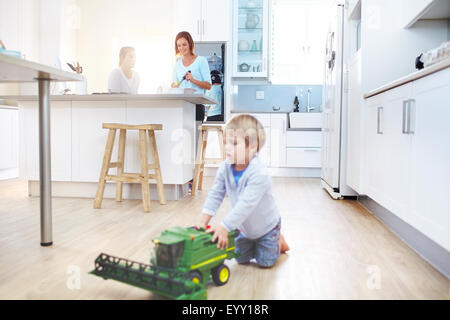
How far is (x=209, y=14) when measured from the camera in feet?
16.5

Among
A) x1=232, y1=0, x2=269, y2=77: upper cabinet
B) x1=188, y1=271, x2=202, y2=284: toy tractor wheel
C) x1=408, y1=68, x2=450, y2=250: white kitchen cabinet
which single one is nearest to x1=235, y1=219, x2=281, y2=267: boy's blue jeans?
x1=188, y1=271, x2=202, y2=284: toy tractor wheel

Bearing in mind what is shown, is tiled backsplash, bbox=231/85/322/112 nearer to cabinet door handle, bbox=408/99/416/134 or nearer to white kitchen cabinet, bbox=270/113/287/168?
white kitchen cabinet, bbox=270/113/287/168

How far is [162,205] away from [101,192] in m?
0.44

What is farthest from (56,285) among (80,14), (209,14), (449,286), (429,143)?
(80,14)

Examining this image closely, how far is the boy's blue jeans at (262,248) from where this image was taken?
1.59m

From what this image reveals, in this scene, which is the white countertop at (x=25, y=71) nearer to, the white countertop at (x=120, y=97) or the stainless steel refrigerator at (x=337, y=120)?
the white countertop at (x=120, y=97)

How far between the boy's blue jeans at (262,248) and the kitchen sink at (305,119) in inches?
146

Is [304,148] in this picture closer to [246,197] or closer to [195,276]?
[246,197]

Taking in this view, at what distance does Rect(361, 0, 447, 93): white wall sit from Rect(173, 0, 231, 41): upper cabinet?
2.37 meters

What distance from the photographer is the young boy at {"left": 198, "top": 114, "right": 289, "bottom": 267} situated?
4.73 ft

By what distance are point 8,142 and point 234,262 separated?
3840mm

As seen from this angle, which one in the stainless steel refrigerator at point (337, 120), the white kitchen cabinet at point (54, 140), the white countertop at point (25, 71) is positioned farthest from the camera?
the stainless steel refrigerator at point (337, 120)

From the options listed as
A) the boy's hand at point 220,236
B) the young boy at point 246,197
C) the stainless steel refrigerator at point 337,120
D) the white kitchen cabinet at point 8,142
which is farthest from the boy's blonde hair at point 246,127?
the white kitchen cabinet at point 8,142

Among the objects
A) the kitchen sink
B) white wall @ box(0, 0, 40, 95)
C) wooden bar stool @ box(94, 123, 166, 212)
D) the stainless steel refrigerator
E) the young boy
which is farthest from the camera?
the kitchen sink
